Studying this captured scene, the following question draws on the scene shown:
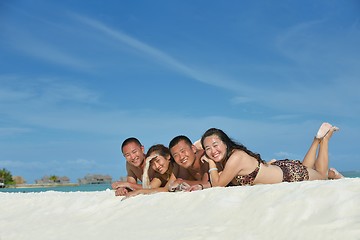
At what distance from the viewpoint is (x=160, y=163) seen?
6414mm

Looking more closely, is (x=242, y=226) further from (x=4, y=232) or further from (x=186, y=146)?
(x=4, y=232)

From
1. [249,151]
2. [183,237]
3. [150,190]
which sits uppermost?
[249,151]

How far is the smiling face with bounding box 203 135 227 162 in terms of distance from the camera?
5.70 m

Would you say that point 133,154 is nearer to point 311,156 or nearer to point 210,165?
point 210,165

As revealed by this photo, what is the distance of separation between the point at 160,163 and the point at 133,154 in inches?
24.1

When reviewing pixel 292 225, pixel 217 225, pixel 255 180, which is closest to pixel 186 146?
pixel 255 180

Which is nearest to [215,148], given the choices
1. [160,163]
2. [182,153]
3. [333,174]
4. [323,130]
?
[182,153]

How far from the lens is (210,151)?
571 cm

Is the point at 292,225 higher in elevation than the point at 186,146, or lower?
lower

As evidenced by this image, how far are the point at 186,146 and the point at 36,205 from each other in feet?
7.53

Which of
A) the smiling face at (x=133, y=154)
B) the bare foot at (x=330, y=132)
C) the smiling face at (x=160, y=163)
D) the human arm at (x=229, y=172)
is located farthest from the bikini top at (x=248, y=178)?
the bare foot at (x=330, y=132)

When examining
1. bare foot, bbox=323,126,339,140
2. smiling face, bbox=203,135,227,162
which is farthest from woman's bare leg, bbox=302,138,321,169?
smiling face, bbox=203,135,227,162

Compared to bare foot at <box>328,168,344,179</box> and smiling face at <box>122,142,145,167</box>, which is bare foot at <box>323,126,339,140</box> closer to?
bare foot at <box>328,168,344,179</box>

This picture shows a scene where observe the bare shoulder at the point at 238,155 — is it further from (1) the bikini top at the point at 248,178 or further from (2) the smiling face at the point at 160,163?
(2) the smiling face at the point at 160,163
